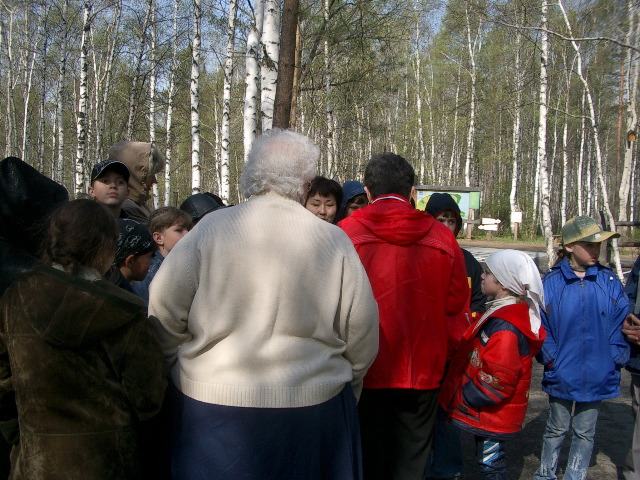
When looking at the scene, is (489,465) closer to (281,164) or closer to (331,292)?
(331,292)

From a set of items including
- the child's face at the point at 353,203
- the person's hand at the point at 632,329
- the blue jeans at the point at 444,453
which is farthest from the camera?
the child's face at the point at 353,203

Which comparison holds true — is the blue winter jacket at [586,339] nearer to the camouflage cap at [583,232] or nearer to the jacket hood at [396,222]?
the camouflage cap at [583,232]

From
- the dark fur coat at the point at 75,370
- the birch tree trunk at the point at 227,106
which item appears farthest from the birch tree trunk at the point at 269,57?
the birch tree trunk at the point at 227,106

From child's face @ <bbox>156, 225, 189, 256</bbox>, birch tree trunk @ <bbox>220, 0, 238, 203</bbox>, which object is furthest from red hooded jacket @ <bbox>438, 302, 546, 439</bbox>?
birch tree trunk @ <bbox>220, 0, 238, 203</bbox>

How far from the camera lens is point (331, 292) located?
1.97 metres

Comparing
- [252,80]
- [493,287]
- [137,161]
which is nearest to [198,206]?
[137,161]

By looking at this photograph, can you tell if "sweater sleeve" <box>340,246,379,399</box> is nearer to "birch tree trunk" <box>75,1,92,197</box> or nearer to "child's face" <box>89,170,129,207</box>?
"child's face" <box>89,170,129,207</box>

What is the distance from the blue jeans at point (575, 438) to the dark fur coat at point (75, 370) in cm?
268

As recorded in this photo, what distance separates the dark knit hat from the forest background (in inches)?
170

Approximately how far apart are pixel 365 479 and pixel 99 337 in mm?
1691

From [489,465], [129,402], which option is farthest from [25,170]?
[489,465]

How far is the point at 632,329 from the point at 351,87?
55.2 feet

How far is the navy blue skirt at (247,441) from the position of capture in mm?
1826

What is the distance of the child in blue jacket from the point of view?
3.43 meters
